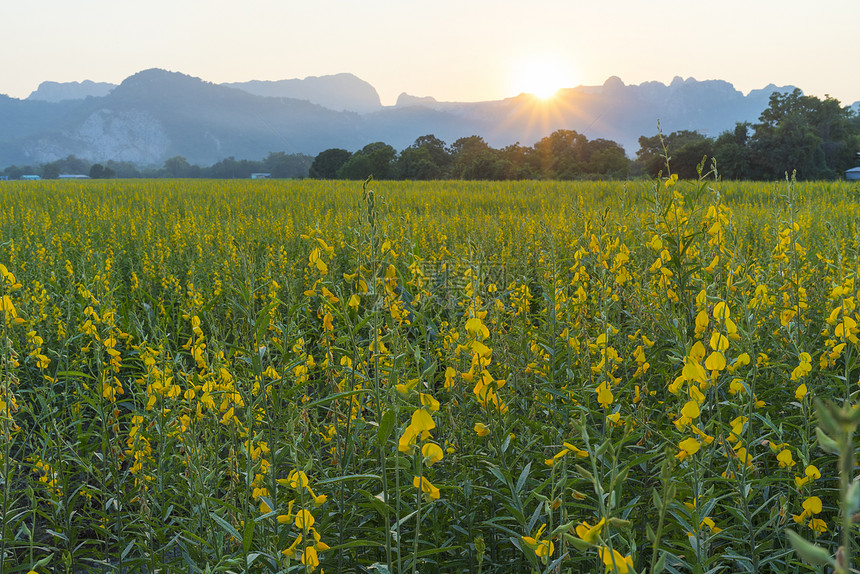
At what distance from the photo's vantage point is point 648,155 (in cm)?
2955

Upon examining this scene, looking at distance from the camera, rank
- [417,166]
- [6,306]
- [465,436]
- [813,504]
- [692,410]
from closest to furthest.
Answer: [692,410]
[813,504]
[6,306]
[465,436]
[417,166]

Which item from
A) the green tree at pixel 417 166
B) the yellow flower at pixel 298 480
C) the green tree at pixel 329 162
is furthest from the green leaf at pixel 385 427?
the green tree at pixel 329 162

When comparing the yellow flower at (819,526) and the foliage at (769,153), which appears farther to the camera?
the foliage at (769,153)

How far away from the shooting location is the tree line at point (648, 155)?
21578 millimetres

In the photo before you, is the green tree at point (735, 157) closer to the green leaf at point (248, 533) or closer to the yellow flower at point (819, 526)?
the yellow flower at point (819, 526)

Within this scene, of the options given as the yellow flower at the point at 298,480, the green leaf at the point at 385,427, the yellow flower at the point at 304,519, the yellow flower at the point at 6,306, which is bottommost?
the yellow flower at the point at 304,519

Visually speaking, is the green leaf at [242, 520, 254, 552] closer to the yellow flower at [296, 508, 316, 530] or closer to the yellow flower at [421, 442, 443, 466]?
the yellow flower at [296, 508, 316, 530]

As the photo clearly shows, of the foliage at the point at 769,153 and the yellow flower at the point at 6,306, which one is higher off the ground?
the foliage at the point at 769,153

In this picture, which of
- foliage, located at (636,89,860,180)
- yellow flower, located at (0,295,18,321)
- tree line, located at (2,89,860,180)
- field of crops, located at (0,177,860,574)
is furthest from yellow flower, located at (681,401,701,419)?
foliage, located at (636,89,860,180)

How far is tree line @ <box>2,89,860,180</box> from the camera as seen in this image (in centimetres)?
2158

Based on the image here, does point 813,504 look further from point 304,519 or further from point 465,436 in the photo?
point 304,519

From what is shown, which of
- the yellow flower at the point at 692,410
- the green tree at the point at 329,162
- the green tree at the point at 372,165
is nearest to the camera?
the yellow flower at the point at 692,410

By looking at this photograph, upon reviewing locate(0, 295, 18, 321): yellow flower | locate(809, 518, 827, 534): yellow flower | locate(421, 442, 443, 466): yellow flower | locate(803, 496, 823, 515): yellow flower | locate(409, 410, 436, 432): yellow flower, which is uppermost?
locate(0, 295, 18, 321): yellow flower

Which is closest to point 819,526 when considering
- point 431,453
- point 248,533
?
point 431,453
